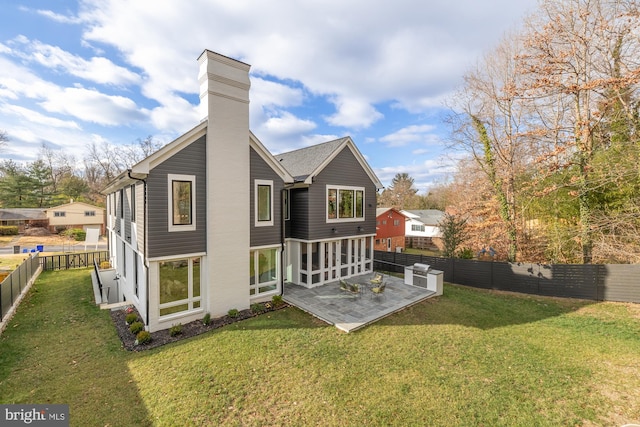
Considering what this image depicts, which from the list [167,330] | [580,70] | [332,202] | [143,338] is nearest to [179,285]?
[167,330]

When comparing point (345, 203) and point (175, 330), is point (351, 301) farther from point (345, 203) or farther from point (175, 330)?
point (175, 330)

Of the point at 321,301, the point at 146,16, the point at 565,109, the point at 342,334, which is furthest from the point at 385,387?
the point at 565,109

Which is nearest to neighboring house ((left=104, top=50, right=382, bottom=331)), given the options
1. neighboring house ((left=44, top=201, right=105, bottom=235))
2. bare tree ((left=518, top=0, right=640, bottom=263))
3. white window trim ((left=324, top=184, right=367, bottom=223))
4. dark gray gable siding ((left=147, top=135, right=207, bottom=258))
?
dark gray gable siding ((left=147, top=135, right=207, bottom=258))

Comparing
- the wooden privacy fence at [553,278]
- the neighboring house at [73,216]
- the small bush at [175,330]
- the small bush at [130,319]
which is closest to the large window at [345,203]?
the wooden privacy fence at [553,278]

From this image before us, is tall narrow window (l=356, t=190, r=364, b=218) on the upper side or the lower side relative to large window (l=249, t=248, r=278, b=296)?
upper

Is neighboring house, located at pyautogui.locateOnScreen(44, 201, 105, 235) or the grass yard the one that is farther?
neighboring house, located at pyautogui.locateOnScreen(44, 201, 105, 235)

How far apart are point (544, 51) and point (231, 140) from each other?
52.4 ft

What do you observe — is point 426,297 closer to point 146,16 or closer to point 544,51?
point 544,51

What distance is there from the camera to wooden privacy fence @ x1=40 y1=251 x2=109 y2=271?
58.4ft

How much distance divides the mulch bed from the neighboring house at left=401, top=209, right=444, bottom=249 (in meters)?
31.7

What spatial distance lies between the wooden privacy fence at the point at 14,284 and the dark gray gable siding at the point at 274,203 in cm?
855

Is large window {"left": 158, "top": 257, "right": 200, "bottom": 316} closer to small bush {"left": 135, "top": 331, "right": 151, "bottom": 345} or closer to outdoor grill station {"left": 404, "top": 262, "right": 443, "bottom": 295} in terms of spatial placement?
small bush {"left": 135, "top": 331, "right": 151, "bottom": 345}

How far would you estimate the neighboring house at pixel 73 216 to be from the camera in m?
35.2

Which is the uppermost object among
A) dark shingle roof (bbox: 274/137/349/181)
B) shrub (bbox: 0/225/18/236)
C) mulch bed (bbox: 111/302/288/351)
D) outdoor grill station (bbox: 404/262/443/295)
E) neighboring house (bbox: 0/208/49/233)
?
dark shingle roof (bbox: 274/137/349/181)
